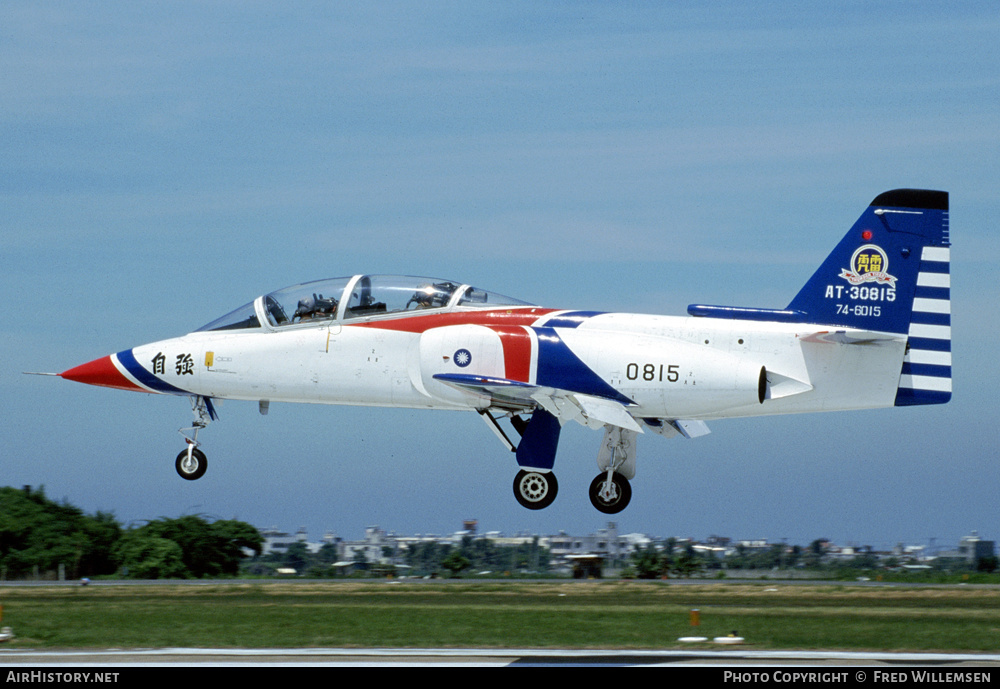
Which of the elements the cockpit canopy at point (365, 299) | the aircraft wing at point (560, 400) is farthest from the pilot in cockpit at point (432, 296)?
the aircraft wing at point (560, 400)

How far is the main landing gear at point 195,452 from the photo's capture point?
2303 centimetres

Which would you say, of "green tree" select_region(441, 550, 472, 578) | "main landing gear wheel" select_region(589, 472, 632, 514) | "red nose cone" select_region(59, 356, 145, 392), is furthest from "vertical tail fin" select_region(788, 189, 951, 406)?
"green tree" select_region(441, 550, 472, 578)

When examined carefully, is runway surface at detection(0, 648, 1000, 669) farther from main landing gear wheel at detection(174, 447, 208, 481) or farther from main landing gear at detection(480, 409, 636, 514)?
main landing gear wheel at detection(174, 447, 208, 481)

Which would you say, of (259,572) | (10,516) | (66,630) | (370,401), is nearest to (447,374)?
(370,401)

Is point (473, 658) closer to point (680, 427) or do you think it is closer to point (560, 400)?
point (560, 400)

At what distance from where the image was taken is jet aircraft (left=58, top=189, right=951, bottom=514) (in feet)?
65.7

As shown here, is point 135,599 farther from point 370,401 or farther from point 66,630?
point 370,401

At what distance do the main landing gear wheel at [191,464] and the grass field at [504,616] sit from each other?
2.52m

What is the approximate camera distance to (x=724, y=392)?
2011cm

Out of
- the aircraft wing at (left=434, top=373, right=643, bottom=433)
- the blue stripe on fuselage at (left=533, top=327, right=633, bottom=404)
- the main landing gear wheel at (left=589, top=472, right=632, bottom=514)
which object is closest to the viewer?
the aircraft wing at (left=434, top=373, right=643, bottom=433)

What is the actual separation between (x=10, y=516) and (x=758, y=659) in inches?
961

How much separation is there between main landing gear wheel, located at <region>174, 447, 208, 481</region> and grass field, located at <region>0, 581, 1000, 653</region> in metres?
2.52
